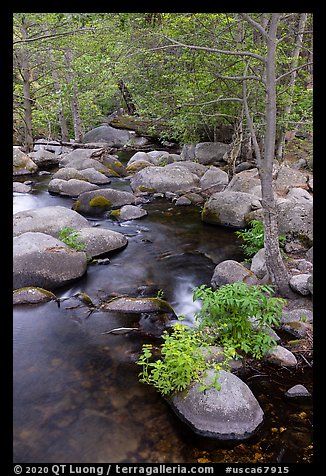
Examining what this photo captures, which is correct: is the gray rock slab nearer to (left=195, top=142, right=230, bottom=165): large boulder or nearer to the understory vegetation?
the understory vegetation

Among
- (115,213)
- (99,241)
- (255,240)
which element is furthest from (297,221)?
(115,213)

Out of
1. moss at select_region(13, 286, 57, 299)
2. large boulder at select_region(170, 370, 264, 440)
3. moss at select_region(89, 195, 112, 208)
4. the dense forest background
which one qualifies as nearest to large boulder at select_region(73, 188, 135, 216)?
moss at select_region(89, 195, 112, 208)

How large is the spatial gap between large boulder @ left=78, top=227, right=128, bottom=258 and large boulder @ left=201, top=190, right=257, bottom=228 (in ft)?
9.90

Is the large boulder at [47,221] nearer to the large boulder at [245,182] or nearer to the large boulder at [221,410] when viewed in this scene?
the large boulder at [245,182]

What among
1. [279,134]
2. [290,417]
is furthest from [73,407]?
[279,134]

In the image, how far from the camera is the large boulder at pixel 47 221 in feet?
28.4

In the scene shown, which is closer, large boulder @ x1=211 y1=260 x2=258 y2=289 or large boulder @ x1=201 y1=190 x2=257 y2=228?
large boulder @ x1=211 y1=260 x2=258 y2=289

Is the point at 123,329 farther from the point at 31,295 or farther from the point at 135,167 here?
the point at 135,167

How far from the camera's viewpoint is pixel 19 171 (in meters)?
16.1

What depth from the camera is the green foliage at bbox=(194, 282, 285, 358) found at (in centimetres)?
474

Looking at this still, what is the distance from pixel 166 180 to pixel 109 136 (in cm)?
991

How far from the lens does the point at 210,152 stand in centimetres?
1669

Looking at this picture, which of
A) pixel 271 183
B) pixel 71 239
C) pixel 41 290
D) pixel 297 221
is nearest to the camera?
pixel 271 183

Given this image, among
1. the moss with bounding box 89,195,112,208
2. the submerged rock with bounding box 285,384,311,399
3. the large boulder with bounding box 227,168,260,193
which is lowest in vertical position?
the submerged rock with bounding box 285,384,311,399
